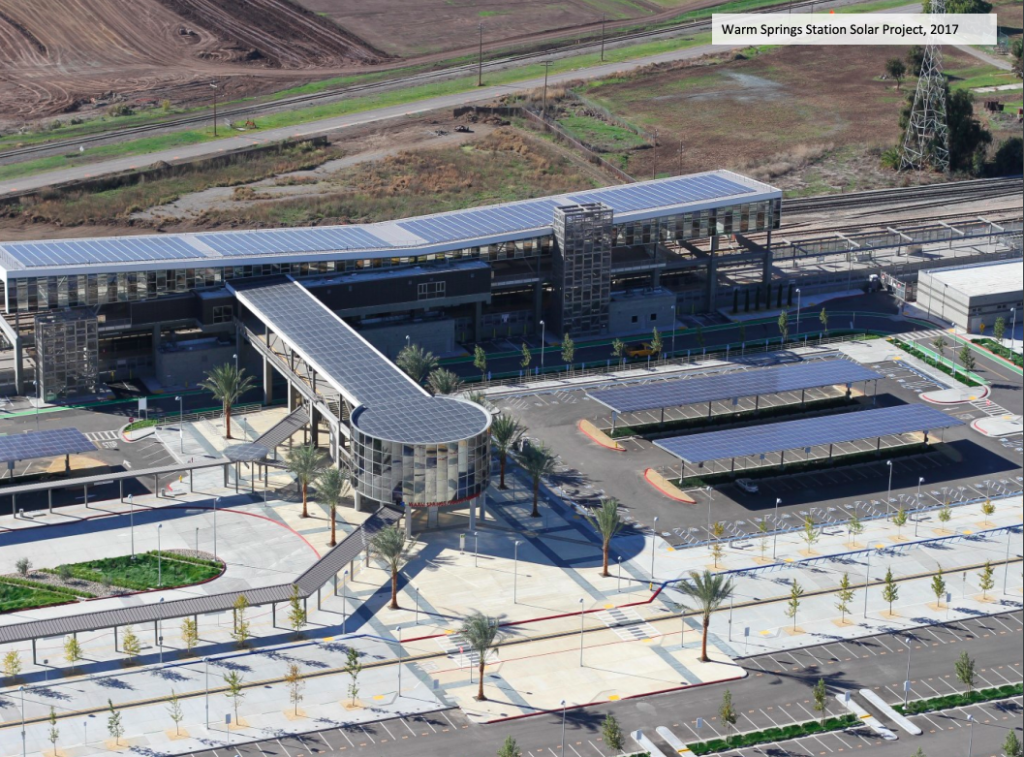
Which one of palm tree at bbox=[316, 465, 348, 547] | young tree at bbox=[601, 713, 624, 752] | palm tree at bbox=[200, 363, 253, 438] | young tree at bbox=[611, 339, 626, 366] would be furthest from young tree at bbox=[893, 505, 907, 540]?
palm tree at bbox=[200, 363, 253, 438]

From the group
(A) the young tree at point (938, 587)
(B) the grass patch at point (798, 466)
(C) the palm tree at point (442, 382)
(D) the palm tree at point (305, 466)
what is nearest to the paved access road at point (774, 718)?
(A) the young tree at point (938, 587)

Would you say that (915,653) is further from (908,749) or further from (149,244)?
(149,244)

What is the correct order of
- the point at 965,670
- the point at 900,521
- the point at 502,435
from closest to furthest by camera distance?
the point at 965,670, the point at 900,521, the point at 502,435

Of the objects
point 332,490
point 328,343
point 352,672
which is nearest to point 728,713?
point 352,672

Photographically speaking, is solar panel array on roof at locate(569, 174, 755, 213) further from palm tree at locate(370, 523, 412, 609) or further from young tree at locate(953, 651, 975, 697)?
young tree at locate(953, 651, 975, 697)

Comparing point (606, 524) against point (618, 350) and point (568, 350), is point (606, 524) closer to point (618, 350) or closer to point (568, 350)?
point (568, 350)

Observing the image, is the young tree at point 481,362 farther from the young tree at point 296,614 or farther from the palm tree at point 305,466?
the young tree at point 296,614
